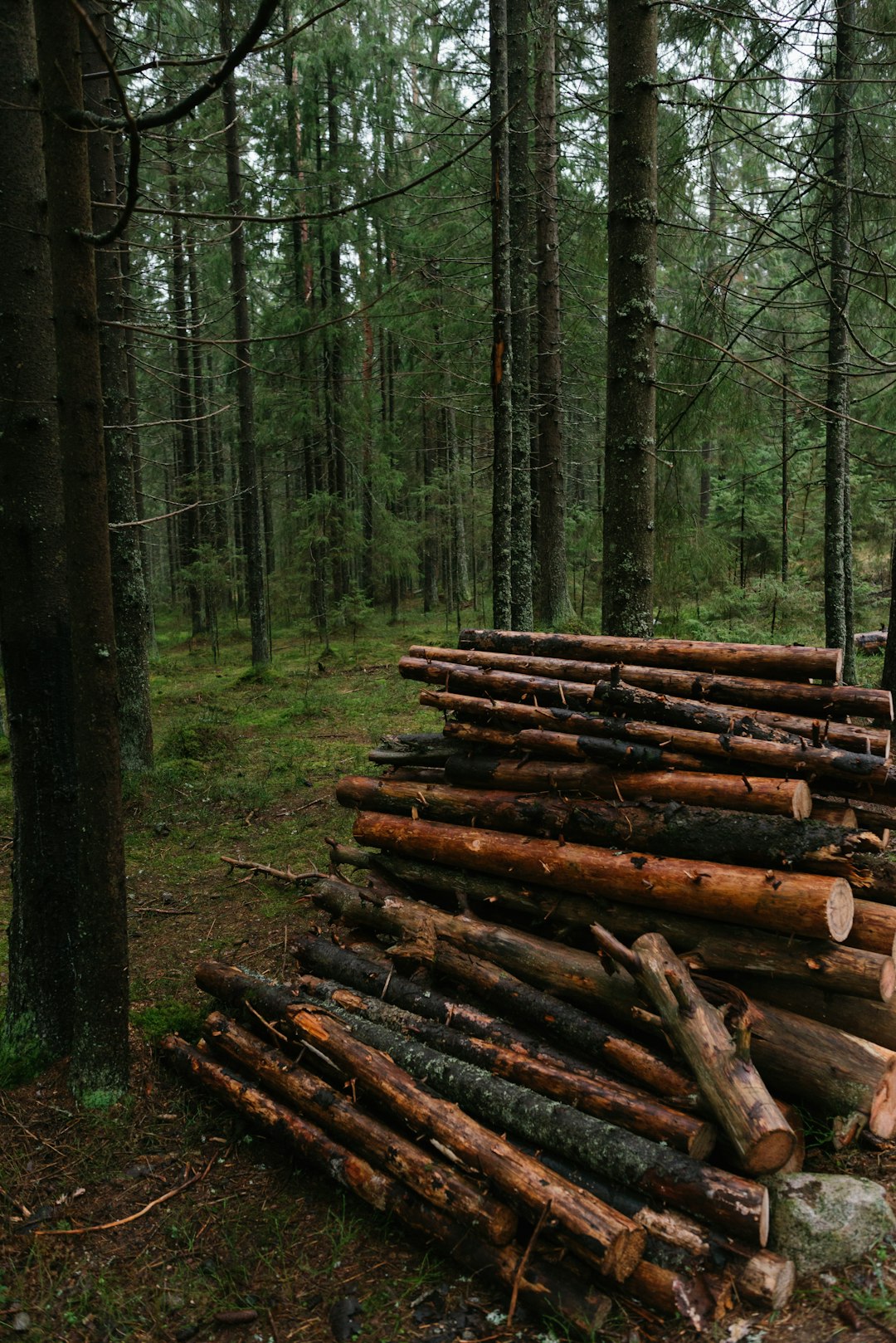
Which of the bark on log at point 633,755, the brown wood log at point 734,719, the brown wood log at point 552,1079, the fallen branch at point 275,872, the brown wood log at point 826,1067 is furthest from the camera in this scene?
the fallen branch at point 275,872

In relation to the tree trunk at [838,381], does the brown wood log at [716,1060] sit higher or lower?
lower

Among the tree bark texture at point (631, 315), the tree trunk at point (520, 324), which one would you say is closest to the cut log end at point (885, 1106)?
the tree bark texture at point (631, 315)

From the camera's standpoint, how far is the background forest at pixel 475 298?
11.6 m

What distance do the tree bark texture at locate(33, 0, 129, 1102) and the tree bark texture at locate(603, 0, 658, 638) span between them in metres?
3.99

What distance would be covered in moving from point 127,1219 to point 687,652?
4450 mm

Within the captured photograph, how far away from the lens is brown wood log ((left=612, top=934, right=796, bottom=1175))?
10.7ft

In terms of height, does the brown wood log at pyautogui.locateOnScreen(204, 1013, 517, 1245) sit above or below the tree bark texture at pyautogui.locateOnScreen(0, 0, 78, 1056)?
below

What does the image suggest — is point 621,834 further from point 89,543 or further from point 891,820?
point 89,543

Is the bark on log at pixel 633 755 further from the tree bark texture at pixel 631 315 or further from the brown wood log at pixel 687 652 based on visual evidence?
the tree bark texture at pixel 631 315

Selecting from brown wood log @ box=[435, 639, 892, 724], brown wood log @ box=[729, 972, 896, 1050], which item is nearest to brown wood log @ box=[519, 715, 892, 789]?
brown wood log @ box=[435, 639, 892, 724]

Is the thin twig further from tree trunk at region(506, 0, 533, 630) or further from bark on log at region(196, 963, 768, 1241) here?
tree trunk at region(506, 0, 533, 630)

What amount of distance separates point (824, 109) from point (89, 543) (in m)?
13.6

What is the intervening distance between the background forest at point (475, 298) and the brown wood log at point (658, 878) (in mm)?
6812

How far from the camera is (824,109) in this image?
1193cm
